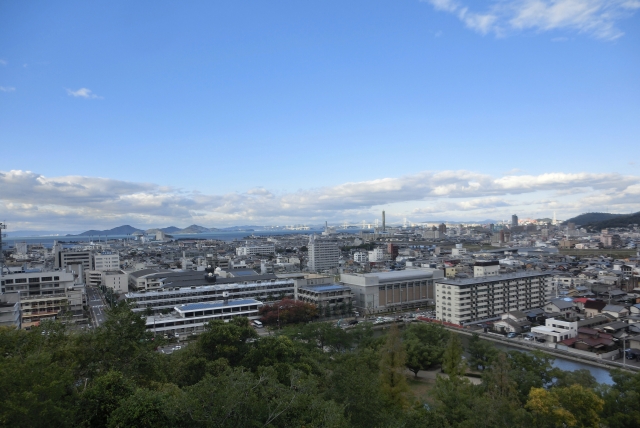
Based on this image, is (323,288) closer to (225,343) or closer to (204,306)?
(204,306)

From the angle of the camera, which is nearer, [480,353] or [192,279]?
[480,353]

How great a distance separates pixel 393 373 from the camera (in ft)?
23.7

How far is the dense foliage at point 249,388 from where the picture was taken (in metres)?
3.32

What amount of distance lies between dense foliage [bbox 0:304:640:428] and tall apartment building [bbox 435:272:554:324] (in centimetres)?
466

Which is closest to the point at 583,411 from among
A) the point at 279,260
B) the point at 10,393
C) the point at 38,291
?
the point at 10,393

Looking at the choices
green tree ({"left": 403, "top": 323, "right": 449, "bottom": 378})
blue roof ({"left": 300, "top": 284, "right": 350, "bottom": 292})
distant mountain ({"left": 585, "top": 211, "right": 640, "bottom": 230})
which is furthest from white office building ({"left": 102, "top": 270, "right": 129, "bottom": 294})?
distant mountain ({"left": 585, "top": 211, "right": 640, "bottom": 230})

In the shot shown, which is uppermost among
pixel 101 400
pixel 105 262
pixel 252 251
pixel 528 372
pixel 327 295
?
pixel 101 400

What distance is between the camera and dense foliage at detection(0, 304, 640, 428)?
10.9 feet

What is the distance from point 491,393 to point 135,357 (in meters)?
5.43

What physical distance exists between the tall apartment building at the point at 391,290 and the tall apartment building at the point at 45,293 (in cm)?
1072

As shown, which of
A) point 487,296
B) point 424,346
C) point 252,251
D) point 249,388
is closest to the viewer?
point 249,388

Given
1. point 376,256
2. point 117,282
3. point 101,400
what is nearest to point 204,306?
point 117,282

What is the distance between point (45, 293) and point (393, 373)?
1551 cm

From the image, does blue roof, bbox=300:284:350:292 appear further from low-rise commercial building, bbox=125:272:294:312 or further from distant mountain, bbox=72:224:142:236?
distant mountain, bbox=72:224:142:236
